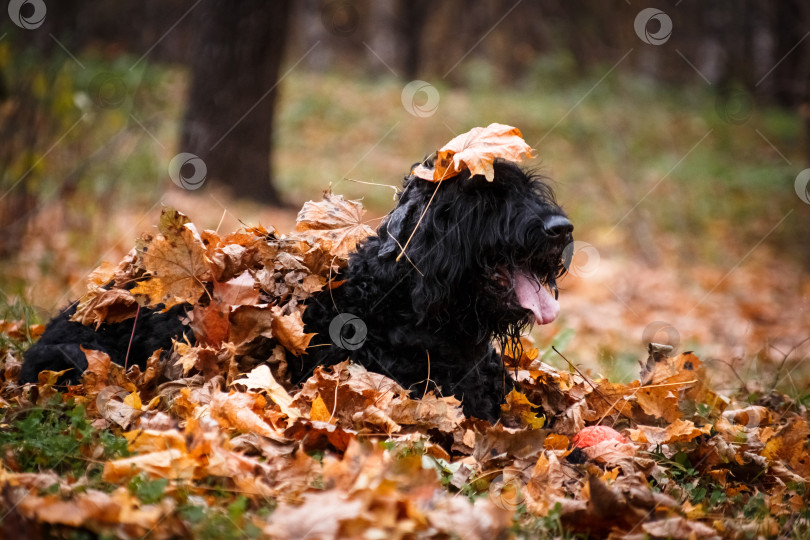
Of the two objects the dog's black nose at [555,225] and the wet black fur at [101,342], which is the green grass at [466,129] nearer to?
the wet black fur at [101,342]

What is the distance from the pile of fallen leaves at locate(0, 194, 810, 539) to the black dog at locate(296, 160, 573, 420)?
0.14 m

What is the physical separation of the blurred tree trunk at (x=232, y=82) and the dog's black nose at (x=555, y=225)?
27.5 ft

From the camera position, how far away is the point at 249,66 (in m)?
10.8

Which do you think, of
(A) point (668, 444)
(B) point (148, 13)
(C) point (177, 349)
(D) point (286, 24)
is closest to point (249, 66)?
(D) point (286, 24)

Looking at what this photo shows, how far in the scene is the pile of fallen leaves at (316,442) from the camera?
7.68 ft

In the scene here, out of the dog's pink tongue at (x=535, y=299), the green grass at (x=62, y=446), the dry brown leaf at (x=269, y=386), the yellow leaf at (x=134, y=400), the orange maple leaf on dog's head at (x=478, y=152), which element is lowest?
the green grass at (x=62, y=446)

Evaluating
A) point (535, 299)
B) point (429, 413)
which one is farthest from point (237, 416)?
point (535, 299)

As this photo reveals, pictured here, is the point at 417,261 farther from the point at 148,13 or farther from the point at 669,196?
the point at 148,13

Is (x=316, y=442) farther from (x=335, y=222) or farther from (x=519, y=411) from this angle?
(x=335, y=222)

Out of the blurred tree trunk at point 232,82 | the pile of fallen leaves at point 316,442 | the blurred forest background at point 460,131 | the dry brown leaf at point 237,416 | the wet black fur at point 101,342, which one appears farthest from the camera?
the blurred tree trunk at point 232,82

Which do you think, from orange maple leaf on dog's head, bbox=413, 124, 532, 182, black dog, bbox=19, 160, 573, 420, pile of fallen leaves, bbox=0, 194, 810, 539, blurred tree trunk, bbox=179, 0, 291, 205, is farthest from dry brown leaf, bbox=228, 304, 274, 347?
blurred tree trunk, bbox=179, 0, 291, 205

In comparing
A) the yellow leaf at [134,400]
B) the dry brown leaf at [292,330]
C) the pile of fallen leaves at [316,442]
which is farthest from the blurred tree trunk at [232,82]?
the yellow leaf at [134,400]

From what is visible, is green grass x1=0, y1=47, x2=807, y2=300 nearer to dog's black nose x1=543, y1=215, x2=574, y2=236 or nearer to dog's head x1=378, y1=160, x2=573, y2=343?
dog's head x1=378, y1=160, x2=573, y2=343

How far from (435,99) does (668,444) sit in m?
14.2
